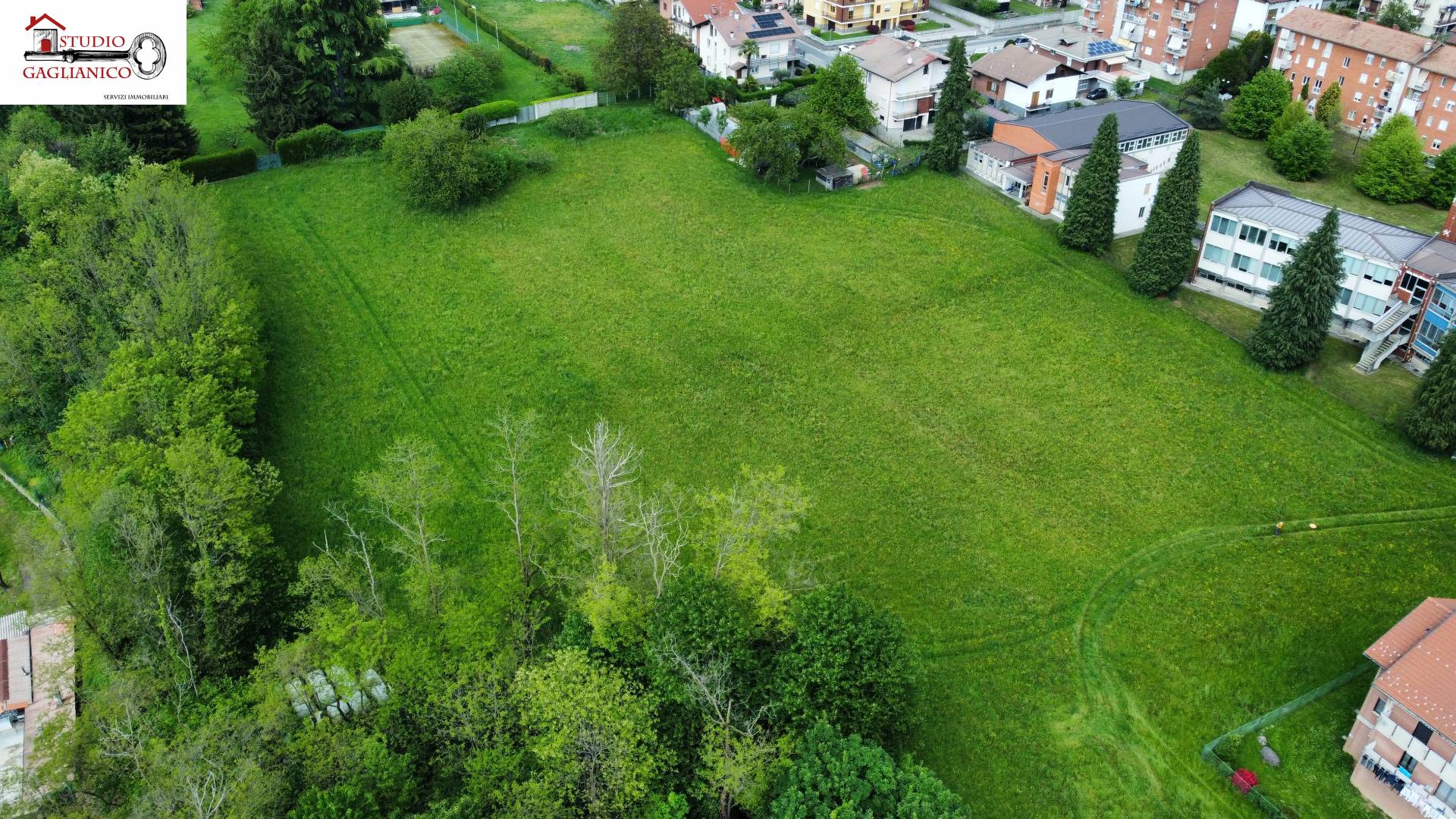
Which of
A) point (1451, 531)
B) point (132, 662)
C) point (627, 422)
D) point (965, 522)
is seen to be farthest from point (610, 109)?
point (1451, 531)

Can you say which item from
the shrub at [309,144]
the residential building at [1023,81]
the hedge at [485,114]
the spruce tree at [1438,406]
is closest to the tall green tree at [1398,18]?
the residential building at [1023,81]

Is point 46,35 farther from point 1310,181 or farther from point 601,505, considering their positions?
point 1310,181

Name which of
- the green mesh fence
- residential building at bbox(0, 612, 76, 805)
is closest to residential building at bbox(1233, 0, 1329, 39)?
the green mesh fence

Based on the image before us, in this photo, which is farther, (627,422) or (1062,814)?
(627,422)

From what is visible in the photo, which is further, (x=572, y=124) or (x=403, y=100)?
(x=572, y=124)

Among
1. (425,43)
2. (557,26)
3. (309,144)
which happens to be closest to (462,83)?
(309,144)

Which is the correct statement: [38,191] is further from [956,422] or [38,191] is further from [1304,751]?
[1304,751]
